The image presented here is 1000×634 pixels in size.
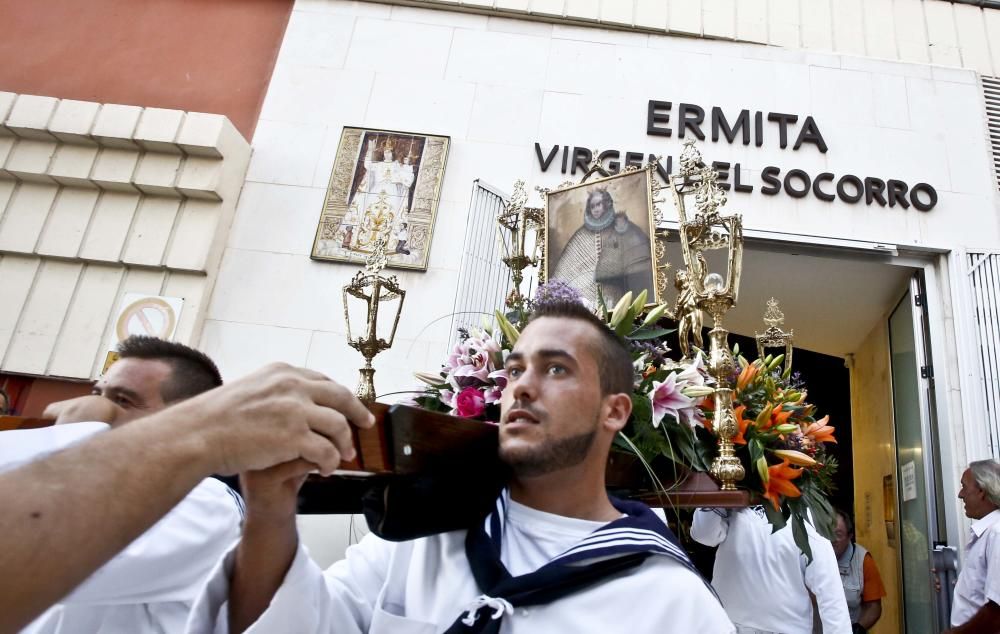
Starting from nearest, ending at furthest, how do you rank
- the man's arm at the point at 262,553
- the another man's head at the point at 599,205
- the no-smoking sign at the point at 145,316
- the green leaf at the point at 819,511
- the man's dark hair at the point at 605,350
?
1. the man's arm at the point at 262,553
2. the man's dark hair at the point at 605,350
3. the green leaf at the point at 819,511
4. the another man's head at the point at 599,205
5. the no-smoking sign at the point at 145,316

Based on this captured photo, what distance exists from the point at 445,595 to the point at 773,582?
2.32 m

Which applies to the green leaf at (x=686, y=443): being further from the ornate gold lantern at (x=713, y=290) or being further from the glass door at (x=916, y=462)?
the glass door at (x=916, y=462)

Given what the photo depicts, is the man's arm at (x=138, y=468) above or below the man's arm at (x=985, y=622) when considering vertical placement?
above

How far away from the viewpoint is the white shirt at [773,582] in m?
3.09

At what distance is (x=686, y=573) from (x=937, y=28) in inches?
286

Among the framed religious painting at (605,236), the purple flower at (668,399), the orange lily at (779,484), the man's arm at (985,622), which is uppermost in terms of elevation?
the framed religious painting at (605,236)

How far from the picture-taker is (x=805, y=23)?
656cm

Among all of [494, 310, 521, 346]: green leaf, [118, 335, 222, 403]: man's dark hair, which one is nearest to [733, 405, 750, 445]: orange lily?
[494, 310, 521, 346]: green leaf

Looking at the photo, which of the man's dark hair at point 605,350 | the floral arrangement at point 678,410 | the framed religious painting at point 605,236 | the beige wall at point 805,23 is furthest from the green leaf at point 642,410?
the beige wall at point 805,23

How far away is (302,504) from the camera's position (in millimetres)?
1371

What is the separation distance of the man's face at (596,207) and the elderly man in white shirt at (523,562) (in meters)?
2.22

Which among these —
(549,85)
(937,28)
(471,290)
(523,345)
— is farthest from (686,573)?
(937,28)

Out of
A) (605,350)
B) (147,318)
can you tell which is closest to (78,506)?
(605,350)

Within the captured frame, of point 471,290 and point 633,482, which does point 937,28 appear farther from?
point 633,482
